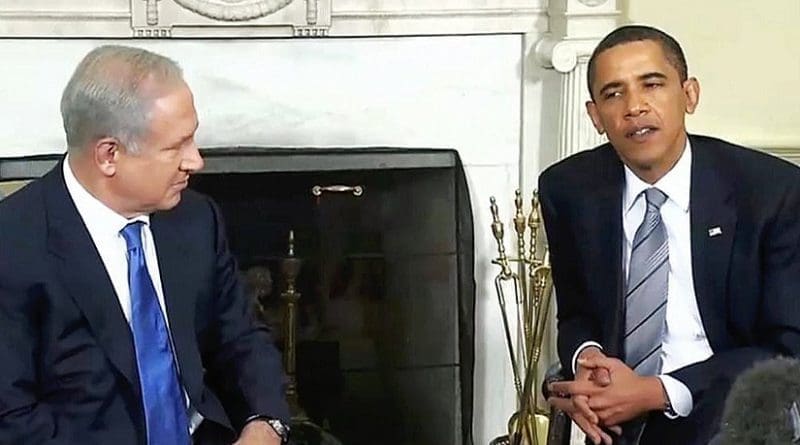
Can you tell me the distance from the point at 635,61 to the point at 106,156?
0.85m

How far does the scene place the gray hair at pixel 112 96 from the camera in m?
1.74

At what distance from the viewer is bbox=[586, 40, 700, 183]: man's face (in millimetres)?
1988

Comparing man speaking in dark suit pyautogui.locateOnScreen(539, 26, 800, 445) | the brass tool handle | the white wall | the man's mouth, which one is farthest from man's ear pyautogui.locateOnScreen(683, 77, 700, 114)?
the brass tool handle

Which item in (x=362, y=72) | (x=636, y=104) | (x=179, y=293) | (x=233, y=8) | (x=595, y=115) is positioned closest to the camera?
Result: (x=179, y=293)

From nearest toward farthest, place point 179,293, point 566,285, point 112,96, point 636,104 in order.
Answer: point 112,96 < point 179,293 < point 636,104 < point 566,285

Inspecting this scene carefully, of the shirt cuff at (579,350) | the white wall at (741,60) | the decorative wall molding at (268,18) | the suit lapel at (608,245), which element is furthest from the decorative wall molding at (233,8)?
the shirt cuff at (579,350)

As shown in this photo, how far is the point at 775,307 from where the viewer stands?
6.45 feet

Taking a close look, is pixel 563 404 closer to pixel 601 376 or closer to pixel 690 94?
pixel 601 376

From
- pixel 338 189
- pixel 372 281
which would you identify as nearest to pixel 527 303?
pixel 372 281

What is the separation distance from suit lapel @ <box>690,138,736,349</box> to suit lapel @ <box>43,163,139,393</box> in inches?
35.6

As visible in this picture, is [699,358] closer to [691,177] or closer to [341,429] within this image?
[691,177]

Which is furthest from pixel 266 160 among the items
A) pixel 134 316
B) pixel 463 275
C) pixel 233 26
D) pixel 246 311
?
pixel 134 316

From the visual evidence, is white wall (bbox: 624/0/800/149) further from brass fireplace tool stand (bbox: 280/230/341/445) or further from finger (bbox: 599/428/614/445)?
finger (bbox: 599/428/614/445)

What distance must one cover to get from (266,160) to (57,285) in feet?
3.95
